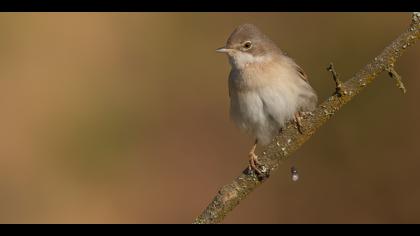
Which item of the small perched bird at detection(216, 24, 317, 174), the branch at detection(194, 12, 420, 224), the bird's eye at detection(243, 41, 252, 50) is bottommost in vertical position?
the branch at detection(194, 12, 420, 224)

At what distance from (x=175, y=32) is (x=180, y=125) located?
1667 mm

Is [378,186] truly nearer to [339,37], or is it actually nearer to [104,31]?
[339,37]

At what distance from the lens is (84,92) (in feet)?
38.0

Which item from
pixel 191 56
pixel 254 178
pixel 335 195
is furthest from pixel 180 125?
pixel 254 178

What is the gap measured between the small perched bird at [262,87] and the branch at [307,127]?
1902 millimetres

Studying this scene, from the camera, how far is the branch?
3.93m

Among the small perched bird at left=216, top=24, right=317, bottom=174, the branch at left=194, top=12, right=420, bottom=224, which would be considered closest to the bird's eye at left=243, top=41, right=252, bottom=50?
the small perched bird at left=216, top=24, right=317, bottom=174

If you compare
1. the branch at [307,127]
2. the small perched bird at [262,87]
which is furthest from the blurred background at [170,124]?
the branch at [307,127]

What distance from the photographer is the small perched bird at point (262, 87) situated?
20.6 ft

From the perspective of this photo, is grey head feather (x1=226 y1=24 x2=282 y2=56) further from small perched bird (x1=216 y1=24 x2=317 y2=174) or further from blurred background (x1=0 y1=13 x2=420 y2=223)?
blurred background (x1=0 y1=13 x2=420 y2=223)

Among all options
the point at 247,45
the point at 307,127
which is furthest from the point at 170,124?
the point at 307,127

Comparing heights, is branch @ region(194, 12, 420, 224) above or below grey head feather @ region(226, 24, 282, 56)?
below

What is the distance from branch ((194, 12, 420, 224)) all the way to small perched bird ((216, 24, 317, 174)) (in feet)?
6.24

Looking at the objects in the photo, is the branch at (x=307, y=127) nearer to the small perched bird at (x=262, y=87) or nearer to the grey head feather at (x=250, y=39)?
the small perched bird at (x=262, y=87)
